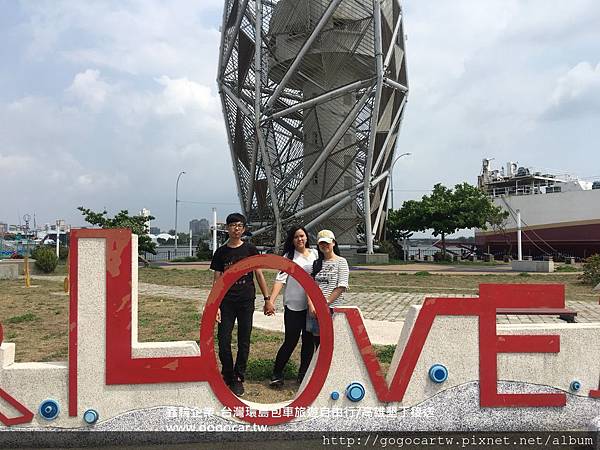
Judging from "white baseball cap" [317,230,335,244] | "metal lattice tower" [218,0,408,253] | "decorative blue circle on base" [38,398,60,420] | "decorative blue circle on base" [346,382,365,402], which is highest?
"metal lattice tower" [218,0,408,253]

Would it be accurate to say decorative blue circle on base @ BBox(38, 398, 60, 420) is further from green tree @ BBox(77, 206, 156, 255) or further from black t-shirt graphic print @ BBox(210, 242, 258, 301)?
green tree @ BBox(77, 206, 156, 255)

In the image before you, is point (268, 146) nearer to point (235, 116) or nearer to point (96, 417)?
point (235, 116)

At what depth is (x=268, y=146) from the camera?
106 ft

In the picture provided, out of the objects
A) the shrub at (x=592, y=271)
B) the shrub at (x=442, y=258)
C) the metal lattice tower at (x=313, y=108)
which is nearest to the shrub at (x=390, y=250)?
the metal lattice tower at (x=313, y=108)

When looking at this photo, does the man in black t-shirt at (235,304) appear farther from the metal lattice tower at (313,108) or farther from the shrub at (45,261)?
the metal lattice tower at (313,108)

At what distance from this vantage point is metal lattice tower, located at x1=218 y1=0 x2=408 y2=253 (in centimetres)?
3066

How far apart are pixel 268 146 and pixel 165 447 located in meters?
29.1

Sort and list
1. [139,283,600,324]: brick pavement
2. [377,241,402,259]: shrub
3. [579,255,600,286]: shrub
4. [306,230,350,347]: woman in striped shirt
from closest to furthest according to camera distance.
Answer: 1. [306,230,350,347]: woman in striped shirt
2. [139,283,600,324]: brick pavement
3. [579,255,600,286]: shrub
4. [377,241,402,259]: shrub

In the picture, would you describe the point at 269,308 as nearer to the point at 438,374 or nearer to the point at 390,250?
the point at 438,374

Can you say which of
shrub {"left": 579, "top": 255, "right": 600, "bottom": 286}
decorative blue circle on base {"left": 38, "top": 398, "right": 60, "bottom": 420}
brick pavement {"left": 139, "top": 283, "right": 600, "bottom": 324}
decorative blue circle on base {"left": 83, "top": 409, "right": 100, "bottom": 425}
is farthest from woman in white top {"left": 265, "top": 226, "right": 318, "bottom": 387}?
shrub {"left": 579, "top": 255, "right": 600, "bottom": 286}

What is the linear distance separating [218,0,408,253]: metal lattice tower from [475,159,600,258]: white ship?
1557 cm

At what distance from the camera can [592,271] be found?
18484mm

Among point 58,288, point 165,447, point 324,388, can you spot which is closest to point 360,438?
point 324,388

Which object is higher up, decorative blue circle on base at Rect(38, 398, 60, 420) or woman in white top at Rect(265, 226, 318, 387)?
woman in white top at Rect(265, 226, 318, 387)
